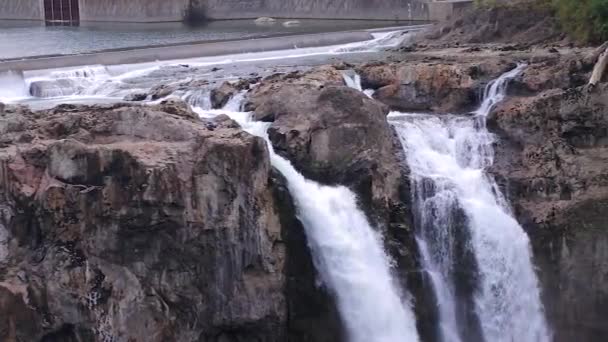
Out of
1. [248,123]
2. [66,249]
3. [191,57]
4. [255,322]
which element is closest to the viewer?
[66,249]

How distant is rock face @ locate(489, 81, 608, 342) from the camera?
1953 cm

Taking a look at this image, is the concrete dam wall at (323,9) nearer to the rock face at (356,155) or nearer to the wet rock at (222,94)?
the wet rock at (222,94)

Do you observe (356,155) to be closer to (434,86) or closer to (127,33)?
(434,86)

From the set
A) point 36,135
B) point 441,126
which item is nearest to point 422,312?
point 441,126

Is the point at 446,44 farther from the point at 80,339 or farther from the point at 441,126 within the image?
the point at 80,339

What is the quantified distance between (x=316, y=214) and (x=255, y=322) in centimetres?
260

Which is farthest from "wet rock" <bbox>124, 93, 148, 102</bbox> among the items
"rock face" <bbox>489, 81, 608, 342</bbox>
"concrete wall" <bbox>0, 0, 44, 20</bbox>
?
"concrete wall" <bbox>0, 0, 44, 20</bbox>

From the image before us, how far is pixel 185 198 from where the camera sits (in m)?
16.6

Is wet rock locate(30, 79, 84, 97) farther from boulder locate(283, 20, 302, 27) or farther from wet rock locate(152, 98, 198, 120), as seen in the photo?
boulder locate(283, 20, 302, 27)

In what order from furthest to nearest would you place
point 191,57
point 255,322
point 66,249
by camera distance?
point 191,57
point 255,322
point 66,249

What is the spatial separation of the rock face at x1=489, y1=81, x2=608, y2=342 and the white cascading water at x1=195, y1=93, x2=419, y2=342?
357cm

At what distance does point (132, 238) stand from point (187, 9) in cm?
5399

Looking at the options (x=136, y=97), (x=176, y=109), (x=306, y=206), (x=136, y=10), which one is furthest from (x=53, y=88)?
(x=136, y=10)

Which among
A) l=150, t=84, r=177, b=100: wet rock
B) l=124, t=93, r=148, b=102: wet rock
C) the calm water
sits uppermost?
the calm water
